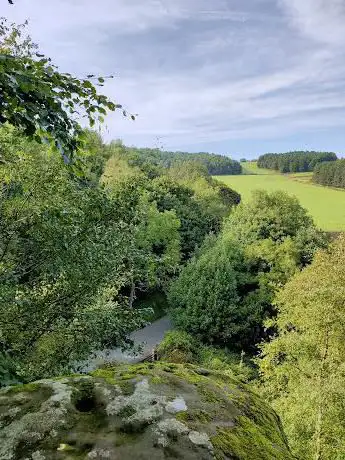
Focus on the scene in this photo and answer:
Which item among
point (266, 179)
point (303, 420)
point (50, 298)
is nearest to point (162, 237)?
point (303, 420)

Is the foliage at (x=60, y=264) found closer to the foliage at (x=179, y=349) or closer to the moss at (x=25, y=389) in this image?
the moss at (x=25, y=389)

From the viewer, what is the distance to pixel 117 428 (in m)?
3.71

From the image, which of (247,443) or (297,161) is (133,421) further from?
(297,161)

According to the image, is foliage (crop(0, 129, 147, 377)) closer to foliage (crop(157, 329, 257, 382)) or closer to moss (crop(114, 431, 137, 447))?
moss (crop(114, 431, 137, 447))

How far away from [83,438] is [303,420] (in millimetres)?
16535

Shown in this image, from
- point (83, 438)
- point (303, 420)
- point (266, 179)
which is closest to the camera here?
point (83, 438)

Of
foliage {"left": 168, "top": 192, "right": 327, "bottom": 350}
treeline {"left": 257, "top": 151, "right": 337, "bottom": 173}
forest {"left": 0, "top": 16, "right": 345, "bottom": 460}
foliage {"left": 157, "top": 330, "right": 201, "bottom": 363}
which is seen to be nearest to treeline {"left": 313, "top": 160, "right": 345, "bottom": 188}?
treeline {"left": 257, "top": 151, "right": 337, "bottom": 173}

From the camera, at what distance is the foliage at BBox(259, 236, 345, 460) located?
17422mm

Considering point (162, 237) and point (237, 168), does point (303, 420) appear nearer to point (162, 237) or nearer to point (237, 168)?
point (162, 237)

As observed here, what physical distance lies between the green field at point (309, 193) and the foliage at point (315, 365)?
26.1m

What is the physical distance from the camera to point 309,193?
10300 cm

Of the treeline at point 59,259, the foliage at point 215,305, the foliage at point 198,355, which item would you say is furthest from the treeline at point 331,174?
the treeline at point 59,259

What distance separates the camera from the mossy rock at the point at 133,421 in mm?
3400

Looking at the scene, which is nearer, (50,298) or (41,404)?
(41,404)
